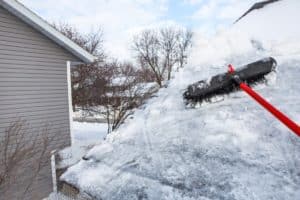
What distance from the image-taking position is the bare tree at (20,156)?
425cm

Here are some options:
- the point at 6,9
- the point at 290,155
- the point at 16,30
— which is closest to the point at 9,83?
the point at 16,30

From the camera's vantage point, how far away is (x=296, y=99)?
4.24ft

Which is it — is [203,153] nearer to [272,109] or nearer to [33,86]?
[272,109]

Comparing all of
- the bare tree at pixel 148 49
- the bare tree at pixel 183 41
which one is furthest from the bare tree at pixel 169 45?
the bare tree at pixel 148 49

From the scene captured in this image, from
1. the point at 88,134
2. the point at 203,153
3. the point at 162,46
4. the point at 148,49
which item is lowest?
the point at 88,134

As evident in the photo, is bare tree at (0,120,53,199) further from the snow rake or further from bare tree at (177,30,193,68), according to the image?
bare tree at (177,30,193,68)

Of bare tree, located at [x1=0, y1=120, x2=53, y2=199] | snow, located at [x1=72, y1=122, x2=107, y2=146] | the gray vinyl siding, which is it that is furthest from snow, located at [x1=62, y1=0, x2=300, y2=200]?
snow, located at [x1=72, y1=122, x2=107, y2=146]

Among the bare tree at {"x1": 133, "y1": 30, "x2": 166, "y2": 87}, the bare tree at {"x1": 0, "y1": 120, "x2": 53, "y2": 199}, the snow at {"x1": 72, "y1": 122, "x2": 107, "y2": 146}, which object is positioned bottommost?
the snow at {"x1": 72, "y1": 122, "x2": 107, "y2": 146}

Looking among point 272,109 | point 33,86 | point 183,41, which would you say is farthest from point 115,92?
point 183,41

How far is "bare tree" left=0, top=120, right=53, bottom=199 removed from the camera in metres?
4.25

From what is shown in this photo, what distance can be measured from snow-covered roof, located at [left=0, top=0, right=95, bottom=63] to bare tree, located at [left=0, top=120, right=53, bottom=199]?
81.2 inches

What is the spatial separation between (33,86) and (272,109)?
208 inches

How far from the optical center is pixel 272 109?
3.86 feet

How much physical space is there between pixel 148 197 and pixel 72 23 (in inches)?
664
